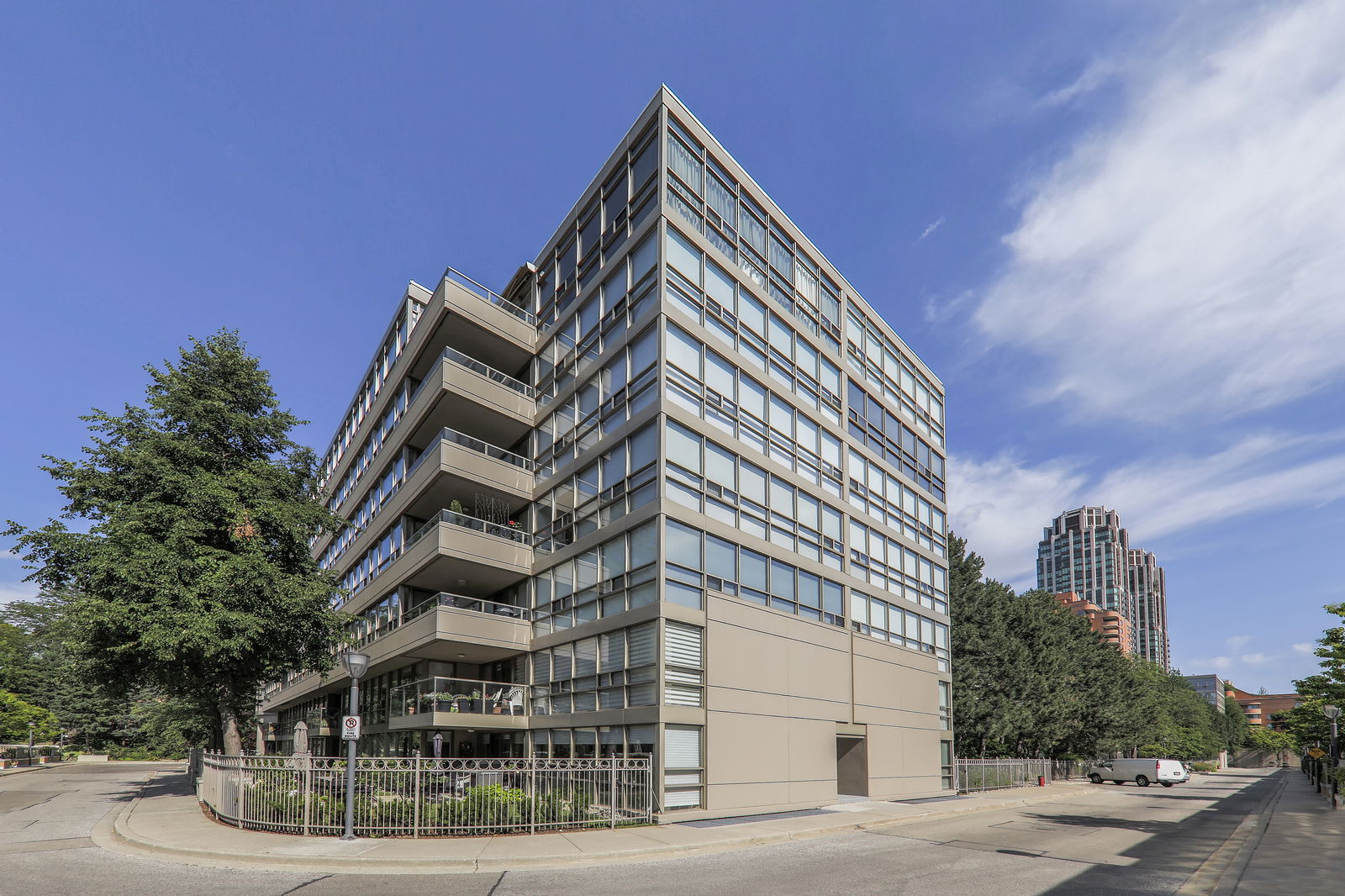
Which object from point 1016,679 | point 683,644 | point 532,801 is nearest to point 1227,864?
point 683,644

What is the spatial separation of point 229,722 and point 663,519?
59.7ft

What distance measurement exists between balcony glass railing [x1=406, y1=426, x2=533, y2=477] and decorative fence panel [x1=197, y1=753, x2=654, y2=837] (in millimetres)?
12513

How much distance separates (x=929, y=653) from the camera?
37094 millimetres

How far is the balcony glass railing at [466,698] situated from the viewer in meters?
25.8

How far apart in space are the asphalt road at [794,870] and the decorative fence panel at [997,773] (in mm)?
14118

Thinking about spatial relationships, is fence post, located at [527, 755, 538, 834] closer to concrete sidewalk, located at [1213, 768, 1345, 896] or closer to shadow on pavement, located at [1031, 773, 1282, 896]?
shadow on pavement, located at [1031, 773, 1282, 896]

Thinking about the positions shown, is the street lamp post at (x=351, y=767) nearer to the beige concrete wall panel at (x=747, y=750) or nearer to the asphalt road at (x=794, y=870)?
the asphalt road at (x=794, y=870)

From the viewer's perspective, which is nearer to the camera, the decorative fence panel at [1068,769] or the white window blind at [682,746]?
the white window blind at [682,746]

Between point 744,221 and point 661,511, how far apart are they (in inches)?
491

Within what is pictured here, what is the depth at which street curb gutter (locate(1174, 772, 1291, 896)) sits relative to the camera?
12484 millimetres

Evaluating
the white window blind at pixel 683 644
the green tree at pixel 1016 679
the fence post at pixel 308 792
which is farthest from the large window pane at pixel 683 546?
the green tree at pixel 1016 679

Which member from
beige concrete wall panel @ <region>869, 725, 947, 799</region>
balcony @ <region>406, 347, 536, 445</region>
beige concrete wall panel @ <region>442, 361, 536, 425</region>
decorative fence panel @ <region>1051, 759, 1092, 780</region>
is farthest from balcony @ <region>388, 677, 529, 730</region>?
decorative fence panel @ <region>1051, 759, 1092, 780</region>

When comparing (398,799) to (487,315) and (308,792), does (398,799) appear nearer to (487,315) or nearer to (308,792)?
(308,792)

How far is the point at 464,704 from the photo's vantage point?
2620 centimetres
